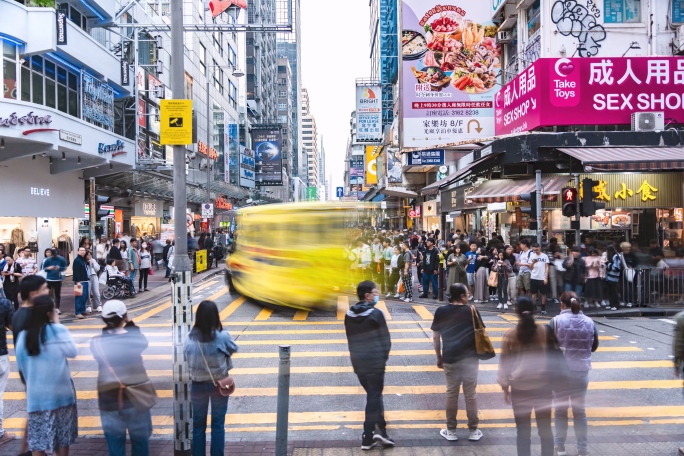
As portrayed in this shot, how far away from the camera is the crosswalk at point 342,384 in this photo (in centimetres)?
675

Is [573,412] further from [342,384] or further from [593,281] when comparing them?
[593,281]

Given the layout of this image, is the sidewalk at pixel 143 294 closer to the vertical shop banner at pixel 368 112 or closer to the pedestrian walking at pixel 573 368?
the pedestrian walking at pixel 573 368

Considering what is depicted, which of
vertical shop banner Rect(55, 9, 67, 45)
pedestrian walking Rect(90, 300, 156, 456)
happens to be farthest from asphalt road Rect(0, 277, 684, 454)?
vertical shop banner Rect(55, 9, 67, 45)

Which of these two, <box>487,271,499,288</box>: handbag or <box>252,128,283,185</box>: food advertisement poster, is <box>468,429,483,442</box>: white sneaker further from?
<box>252,128,283,185</box>: food advertisement poster

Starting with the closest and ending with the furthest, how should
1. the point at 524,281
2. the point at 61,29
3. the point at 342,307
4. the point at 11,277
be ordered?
the point at 11,277 → the point at 524,281 → the point at 342,307 → the point at 61,29

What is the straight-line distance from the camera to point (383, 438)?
5891mm

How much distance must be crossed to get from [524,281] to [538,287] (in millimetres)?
365

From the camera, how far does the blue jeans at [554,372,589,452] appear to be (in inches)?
218

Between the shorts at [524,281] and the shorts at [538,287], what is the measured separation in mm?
99

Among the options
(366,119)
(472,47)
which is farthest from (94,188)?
(366,119)

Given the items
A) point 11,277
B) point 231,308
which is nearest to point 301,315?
point 231,308

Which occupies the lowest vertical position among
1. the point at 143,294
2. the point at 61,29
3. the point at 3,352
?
the point at 143,294

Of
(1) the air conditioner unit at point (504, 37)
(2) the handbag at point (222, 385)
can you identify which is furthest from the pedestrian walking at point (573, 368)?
(1) the air conditioner unit at point (504, 37)

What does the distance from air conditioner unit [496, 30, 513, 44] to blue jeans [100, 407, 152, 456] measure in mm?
26447
